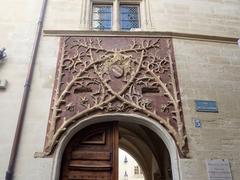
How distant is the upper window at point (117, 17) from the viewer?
541 centimetres

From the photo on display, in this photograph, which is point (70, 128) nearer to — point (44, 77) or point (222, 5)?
point (44, 77)

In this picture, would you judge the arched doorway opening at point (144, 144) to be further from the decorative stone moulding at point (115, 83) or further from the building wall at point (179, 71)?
the building wall at point (179, 71)

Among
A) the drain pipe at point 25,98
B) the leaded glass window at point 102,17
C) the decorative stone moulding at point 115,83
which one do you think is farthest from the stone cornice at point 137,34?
the leaded glass window at point 102,17

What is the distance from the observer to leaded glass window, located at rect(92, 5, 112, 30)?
5410 millimetres

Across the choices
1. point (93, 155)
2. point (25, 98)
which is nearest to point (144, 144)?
point (93, 155)

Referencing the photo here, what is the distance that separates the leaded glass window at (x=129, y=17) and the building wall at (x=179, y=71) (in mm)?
267

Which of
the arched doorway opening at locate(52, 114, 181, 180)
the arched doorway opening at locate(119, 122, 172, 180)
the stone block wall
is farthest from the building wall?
the arched doorway opening at locate(119, 122, 172, 180)

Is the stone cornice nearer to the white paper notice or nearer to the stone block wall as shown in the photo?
the stone block wall

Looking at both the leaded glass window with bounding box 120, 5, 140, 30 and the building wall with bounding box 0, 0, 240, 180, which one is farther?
the leaded glass window with bounding box 120, 5, 140, 30

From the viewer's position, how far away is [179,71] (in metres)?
4.71

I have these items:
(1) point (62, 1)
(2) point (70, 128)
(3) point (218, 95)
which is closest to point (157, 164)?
(3) point (218, 95)

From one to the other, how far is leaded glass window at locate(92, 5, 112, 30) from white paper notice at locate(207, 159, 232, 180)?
10.5 feet

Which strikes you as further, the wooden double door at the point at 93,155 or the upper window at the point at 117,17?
the upper window at the point at 117,17

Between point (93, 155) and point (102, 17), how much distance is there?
295 centimetres
